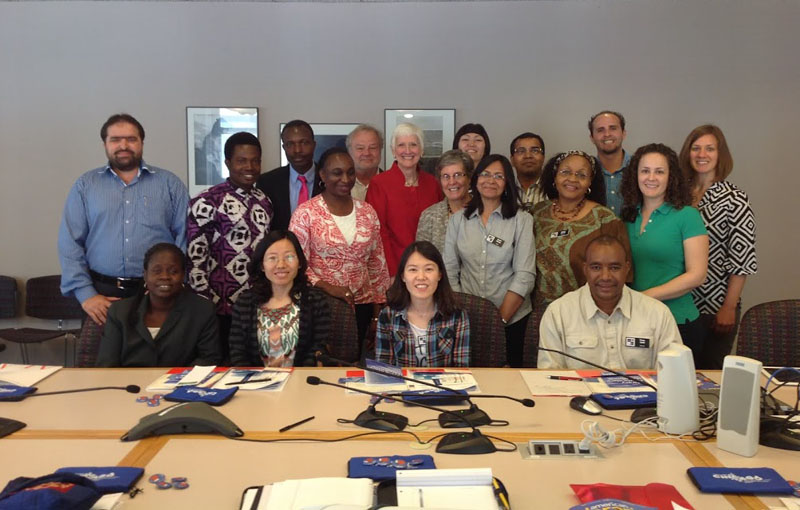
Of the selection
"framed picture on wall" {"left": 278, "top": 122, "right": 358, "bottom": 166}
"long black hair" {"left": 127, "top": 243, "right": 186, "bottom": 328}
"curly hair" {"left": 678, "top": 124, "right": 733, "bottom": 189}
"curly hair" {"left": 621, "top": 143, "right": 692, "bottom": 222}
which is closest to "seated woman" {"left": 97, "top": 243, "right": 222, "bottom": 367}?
"long black hair" {"left": 127, "top": 243, "right": 186, "bottom": 328}

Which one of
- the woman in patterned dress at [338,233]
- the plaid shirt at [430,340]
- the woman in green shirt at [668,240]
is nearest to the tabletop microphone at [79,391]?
the plaid shirt at [430,340]

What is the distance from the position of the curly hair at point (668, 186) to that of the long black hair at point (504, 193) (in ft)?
1.85

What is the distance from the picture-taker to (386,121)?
5.17m

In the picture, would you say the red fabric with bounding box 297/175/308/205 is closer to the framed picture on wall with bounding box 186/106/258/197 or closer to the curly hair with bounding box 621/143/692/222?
the framed picture on wall with bounding box 186/106/258/197

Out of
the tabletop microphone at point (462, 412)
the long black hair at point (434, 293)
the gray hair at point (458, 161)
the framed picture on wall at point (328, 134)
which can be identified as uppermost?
the framed picture on wall at point (328, 134)

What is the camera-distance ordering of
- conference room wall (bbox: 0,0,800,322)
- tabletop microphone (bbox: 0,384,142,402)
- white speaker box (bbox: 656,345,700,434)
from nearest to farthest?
white speaker box (bbox: 656,345,700,434), tabletop microphone (bbox: 0,384,142,402), conference room wall (bbox: 0,0,800,322)

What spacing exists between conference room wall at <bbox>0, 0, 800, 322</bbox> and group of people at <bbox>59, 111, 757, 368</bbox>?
1219 mm

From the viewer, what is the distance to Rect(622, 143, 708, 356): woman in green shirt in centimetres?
323

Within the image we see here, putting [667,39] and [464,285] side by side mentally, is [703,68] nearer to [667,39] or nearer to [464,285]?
[667,39]

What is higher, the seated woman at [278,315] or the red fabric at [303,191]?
the red fabric at [303,191]

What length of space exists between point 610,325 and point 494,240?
87 centimetres

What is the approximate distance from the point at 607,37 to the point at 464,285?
2.65 meters

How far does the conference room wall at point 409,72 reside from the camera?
505 centimetres

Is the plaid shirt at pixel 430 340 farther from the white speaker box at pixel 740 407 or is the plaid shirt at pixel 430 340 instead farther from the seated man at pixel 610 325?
the white speaker box at pixel 740 407
